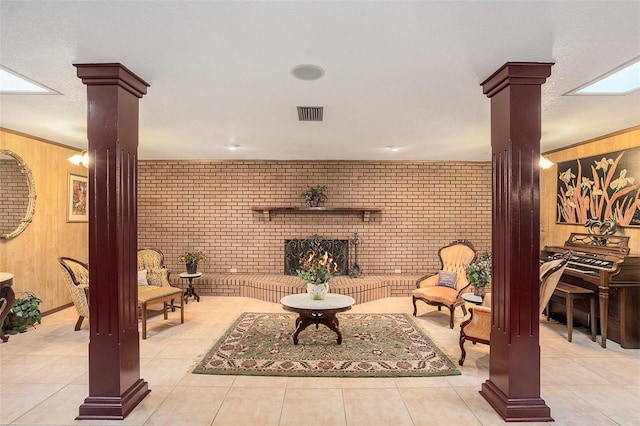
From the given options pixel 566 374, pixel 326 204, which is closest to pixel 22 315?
pixel 326 204

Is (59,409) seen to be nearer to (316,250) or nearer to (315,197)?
(316,250)

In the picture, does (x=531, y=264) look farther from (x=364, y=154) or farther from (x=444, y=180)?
(x=444, y=180)

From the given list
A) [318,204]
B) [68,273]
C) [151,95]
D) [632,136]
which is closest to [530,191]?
[632,136]

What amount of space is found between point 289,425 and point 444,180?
5.65 meters

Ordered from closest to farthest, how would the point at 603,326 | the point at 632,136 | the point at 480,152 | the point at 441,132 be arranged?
the point at 603,326
the point at 632,136
the point at 441,132
the point at 480,152

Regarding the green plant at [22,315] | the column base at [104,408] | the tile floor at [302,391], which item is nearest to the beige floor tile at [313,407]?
the tile floor at [302,391]

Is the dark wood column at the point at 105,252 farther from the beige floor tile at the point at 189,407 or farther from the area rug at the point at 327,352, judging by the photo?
the area rug at the point at 327,352

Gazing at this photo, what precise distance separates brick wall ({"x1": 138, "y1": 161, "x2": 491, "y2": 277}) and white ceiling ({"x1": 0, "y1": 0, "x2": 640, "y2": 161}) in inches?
103

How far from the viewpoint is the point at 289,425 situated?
101 inches

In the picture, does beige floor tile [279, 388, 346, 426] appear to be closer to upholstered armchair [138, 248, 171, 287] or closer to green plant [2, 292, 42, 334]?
upholstered armchair [138, 248, 171, 287]

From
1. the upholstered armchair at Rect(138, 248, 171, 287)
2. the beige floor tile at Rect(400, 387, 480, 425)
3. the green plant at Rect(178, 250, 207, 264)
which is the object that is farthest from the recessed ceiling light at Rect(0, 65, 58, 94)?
the beige floor tile at Rect(400, 387, 480, 425)

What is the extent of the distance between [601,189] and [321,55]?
4.54 meters

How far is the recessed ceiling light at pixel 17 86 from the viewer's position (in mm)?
3036

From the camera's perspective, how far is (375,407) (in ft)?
9.25
